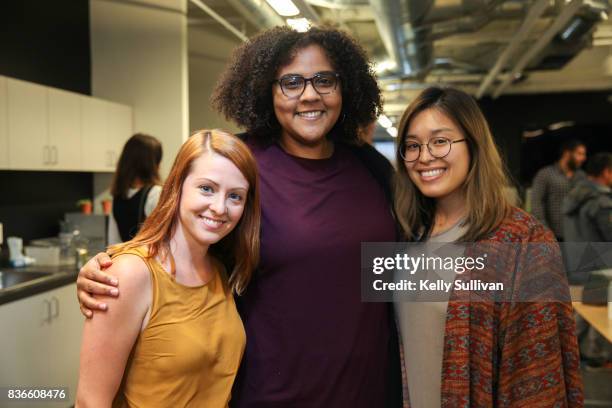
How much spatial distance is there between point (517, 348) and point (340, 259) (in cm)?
41

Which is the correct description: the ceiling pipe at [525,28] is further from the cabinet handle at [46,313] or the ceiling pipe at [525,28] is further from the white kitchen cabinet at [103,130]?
the cabinet handle at [46,313]

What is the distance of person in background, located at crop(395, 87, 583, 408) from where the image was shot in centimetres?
106

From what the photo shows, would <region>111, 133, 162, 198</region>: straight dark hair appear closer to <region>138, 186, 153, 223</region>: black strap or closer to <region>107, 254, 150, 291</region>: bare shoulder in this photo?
<region>138, 186, 153, 223</region>: black strap

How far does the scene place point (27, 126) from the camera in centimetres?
286

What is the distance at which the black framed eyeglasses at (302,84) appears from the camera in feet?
4.08

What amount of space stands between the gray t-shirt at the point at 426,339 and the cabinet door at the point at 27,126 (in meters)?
2.39

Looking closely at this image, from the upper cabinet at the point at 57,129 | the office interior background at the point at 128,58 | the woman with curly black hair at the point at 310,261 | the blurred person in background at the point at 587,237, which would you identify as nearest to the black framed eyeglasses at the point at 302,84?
the woman with curly black hair at the point at 310,261

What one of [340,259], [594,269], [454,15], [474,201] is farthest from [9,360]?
[454,15]

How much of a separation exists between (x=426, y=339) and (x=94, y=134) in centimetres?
284

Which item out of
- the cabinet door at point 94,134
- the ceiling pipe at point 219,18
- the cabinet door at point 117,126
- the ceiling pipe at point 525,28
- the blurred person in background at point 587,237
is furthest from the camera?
the cabinet door at point 117,126

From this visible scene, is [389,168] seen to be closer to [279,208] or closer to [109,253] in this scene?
[279,208]

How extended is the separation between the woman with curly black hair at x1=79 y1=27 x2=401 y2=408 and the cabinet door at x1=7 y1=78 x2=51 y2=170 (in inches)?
77.9

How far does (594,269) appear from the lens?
48.0 inches

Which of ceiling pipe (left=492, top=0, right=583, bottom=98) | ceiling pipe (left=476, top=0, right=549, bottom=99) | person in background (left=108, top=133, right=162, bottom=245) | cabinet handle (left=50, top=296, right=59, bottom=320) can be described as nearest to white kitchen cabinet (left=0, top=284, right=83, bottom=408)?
cabinet handle (left=50, top=296, right=59, bottom=320)
